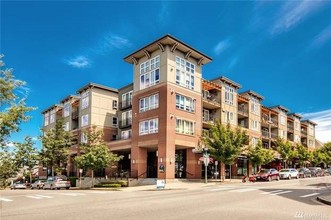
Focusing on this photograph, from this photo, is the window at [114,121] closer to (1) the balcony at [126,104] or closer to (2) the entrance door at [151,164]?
(1) the balcony at [126,104]

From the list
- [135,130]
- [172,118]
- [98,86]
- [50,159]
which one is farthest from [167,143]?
[50,159]

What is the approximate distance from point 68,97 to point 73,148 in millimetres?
10540

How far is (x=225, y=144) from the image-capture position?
41.3 m

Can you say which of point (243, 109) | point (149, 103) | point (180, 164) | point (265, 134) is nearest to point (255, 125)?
point (243, 109)

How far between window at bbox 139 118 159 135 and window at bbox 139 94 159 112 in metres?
1.78

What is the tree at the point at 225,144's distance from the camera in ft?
136

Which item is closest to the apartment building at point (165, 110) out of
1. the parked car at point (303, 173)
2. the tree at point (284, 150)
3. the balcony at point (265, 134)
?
the balcony at point (265, 134)

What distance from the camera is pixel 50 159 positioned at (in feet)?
188

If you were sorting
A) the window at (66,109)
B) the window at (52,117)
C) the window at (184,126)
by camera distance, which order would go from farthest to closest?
the window at (52,117)
the window at (66,109)
the window at (184,126)

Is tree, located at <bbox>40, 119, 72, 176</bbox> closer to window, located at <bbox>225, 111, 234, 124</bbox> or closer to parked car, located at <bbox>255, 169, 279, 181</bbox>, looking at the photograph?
window, located at <bbox>225, 111, 234, 124</bbox>

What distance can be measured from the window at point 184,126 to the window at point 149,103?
360cm

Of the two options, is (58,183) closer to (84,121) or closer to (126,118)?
(126,118)

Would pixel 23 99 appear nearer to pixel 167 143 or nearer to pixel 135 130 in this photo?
pixel 167 143

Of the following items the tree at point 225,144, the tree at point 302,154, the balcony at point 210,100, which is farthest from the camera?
the tree at point 302,154
